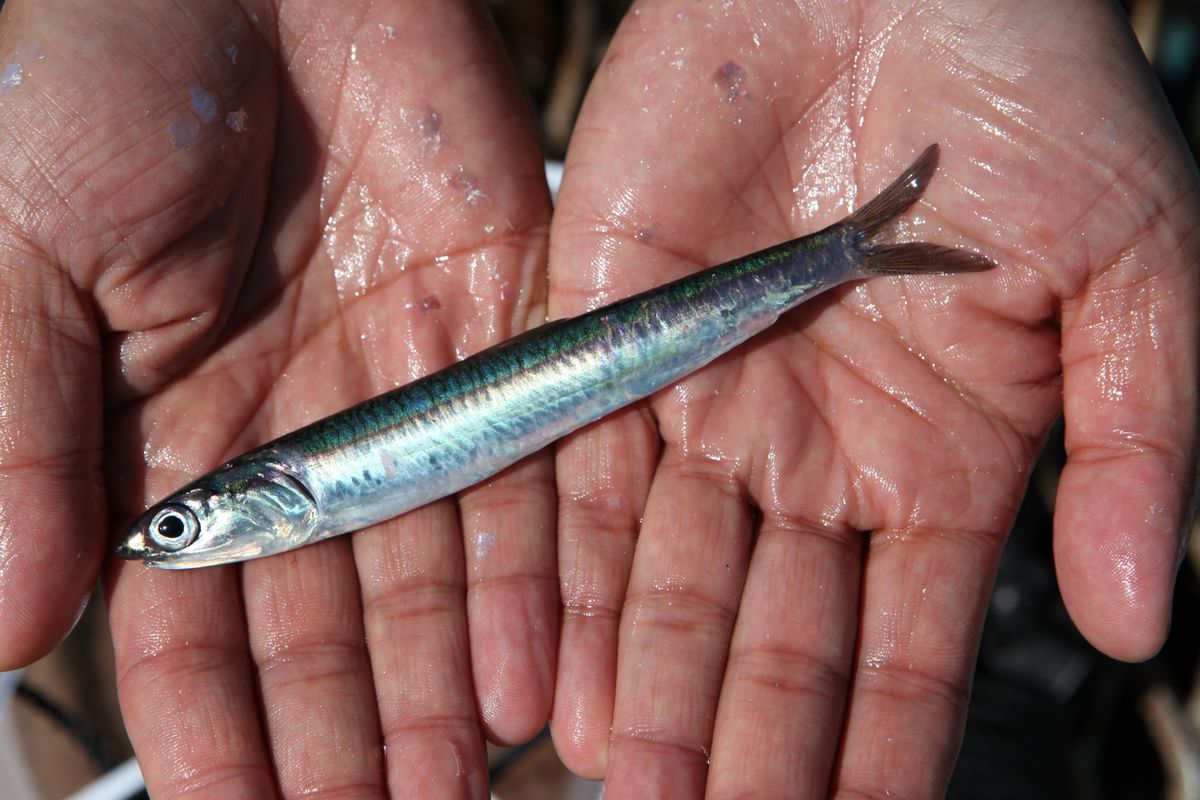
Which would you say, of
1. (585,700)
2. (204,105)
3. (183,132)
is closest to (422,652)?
(585,700)

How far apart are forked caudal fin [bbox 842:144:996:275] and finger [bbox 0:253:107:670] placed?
11.6 feet

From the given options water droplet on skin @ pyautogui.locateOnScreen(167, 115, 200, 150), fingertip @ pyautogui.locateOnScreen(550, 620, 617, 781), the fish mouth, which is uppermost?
water droplet on skin @ pyautogui.locateOnScreen(167, 115, 200, 150)

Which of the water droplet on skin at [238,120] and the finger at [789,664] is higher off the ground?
the water droplet on skin at [238,120]

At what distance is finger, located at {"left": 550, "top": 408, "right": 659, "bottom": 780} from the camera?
3.94 meters

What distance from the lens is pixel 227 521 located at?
4.09 metres

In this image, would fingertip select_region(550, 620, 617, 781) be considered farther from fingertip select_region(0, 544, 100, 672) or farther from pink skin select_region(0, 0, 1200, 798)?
fingertip select_region(0, 544, 100, 672)

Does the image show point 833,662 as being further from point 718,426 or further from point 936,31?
point 936,31

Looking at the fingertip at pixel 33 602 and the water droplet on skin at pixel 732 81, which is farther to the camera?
the water droplet on skin at pixel 732 81

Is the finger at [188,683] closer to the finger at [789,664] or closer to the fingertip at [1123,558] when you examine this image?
the finger at [789,664]

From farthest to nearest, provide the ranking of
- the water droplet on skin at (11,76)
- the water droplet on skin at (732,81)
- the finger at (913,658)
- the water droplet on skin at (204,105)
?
the water droplet on skin at (732,81), the water droplet on skin at (204,105), the water droplet on skin at (11,76), the finger at (913,658)

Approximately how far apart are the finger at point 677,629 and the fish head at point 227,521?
157 centimetres

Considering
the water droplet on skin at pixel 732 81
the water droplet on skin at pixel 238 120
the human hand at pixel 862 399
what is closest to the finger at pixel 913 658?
the human hand at pixel 862 399

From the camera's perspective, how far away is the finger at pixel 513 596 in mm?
3980

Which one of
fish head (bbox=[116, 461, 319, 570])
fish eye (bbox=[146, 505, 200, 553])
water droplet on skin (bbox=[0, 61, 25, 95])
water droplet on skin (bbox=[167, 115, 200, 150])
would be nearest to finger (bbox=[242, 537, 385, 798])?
fish head (bbox=[116, 461, 319, 570])
